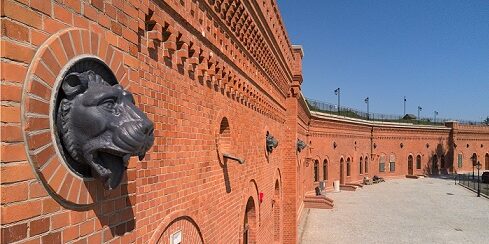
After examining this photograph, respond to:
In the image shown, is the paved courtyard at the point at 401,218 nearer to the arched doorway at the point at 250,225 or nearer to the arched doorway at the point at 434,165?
the arched doorway at the point at 250,225

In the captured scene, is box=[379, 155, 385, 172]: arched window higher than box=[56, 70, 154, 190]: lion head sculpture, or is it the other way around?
box=[56, 70, 154, 190]: lion head sculpture

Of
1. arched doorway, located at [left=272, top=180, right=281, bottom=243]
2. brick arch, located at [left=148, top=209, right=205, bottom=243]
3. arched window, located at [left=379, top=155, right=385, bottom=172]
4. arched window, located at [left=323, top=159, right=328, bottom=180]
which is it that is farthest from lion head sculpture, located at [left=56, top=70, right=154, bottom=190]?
arched window, located at [left=379, top=155, right=385, bottom=172]

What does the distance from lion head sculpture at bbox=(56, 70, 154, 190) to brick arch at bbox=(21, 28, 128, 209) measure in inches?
3.7

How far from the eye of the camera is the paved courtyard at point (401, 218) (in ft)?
62.0

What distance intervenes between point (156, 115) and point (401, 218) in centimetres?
2232

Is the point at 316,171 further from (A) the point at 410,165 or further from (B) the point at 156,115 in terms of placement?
(B) the point at 156,115

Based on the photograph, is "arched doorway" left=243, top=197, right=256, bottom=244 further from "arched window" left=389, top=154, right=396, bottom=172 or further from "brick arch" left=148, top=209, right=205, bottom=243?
"arched window" left=389, top=154, right=396, bottom=172

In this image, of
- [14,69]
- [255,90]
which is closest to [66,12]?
[14,69]

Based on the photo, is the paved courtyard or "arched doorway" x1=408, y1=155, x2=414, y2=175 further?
"arched doorway" x1=408, y1=155, x2=414, y2=175

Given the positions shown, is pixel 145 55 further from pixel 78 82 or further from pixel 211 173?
pixel 211 173

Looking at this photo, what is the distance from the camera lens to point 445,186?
38.9 m

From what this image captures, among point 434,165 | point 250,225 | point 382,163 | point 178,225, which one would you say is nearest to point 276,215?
point 250,225

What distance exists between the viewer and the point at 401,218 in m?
23.4

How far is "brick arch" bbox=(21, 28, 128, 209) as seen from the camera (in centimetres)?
195
